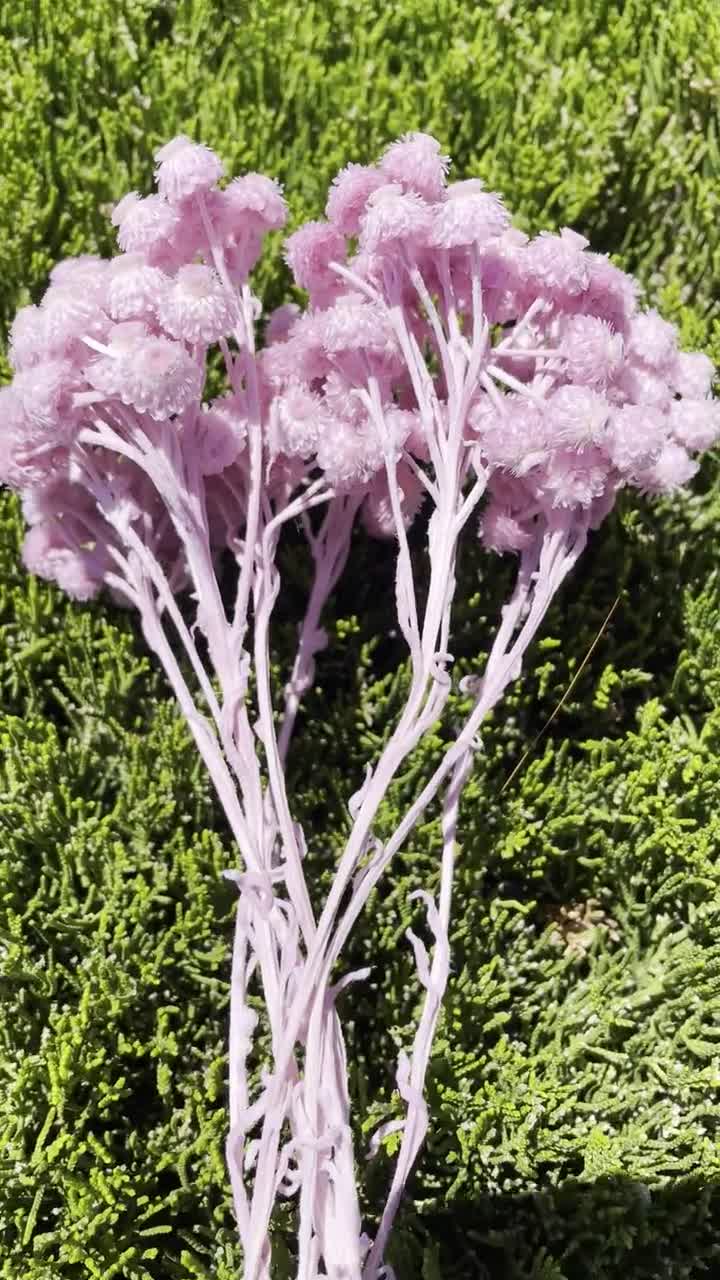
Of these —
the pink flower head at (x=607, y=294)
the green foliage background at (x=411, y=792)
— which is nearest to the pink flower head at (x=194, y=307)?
the pink flower head at (x=607, y=294)

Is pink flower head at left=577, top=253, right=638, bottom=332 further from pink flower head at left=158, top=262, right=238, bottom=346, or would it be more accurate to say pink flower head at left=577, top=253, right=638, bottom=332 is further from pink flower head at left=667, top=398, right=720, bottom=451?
pink flower head at left=158, top=262, right=238, bottom=346

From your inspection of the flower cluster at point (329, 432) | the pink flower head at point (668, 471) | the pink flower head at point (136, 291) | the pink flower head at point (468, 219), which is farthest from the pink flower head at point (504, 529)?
the pink flower head at point (136, 291)

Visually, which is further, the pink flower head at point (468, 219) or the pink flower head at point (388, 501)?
the pink flower head at point (388, 501)

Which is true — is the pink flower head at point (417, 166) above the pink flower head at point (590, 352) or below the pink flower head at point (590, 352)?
above

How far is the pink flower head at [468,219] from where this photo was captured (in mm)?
872

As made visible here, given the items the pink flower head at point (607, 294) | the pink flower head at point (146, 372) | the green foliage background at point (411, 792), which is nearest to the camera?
the pink flower head at point (146, 372)

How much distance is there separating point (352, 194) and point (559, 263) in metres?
0.19

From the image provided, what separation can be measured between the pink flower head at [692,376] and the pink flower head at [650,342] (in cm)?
3

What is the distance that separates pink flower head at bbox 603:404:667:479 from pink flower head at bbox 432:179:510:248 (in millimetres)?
189

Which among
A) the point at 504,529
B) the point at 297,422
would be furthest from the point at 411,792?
the point at 297,422

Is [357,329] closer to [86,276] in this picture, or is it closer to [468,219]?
[468,219]

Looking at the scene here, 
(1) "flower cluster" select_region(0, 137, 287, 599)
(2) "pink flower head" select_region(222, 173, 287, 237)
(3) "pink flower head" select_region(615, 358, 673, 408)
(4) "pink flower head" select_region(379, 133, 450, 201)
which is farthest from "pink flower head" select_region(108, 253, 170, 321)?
(3) "pink flower head" select_region(615, 358, 673, 408)

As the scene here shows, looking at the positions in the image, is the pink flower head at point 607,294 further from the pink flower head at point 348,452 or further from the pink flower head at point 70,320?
the pink flower head at point 70,320

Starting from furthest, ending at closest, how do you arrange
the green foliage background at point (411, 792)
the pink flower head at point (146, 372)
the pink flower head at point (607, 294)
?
the green foliage background at point (411, 792)
the pink flower head at point (607, 294)
the pink flower head at point (146, 372)
